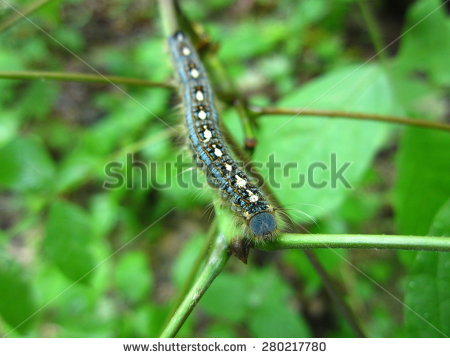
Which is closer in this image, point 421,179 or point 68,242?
point 68,242

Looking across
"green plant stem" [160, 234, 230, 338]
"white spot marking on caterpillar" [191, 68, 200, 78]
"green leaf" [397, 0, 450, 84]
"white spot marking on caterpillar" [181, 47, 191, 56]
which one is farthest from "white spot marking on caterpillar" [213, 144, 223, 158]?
"green leaf" [397, 0, 450, 84]

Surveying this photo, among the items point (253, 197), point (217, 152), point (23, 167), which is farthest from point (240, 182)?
point (23, 167)

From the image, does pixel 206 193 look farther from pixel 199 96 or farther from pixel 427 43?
pixel 427 43

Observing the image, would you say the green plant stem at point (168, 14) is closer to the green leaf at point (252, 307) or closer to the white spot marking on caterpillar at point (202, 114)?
the white spot marking on caterpillar at point (202, 114)

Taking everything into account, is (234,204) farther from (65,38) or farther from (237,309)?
(65,38)

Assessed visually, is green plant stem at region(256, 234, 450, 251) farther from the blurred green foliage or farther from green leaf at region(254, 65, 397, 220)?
green leaf at region(254, 65, 397, 220)

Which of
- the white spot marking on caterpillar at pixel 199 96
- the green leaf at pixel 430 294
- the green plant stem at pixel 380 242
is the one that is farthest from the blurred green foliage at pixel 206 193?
the white spot marking on caterpillar at pixel 199 96

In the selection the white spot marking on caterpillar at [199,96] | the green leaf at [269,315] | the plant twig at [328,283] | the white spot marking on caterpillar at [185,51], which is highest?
the white spot marking on caterpillar at [185,51]
